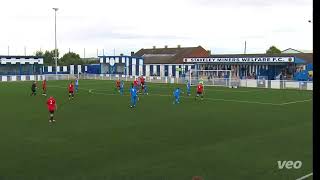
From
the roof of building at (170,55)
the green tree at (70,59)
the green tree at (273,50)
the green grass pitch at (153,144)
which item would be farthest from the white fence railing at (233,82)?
the green tree at (273,50)

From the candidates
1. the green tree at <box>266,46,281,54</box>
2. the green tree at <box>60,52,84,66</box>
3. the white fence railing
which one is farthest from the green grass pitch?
the green tree at <box>266,46,281,54</box>

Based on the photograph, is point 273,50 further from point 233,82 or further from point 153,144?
point 153,144

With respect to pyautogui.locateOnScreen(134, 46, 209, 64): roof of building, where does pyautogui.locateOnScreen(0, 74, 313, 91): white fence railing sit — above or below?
below

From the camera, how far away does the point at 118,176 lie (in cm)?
1066

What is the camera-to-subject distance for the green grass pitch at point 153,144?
11188 mm

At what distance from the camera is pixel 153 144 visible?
1516 centimetres

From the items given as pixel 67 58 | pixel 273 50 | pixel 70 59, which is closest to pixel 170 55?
pixel 273 50

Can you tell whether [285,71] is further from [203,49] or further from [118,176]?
[118,176]

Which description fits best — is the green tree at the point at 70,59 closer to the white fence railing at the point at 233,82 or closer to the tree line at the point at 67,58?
the tree line at the point at 67,58

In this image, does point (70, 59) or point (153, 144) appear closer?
point (153, 144)

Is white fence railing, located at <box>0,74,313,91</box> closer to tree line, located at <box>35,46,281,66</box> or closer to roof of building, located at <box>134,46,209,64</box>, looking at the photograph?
roof of building, located at <box>134,46,209,64</box>

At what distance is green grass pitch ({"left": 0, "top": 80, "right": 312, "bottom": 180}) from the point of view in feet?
36.7
